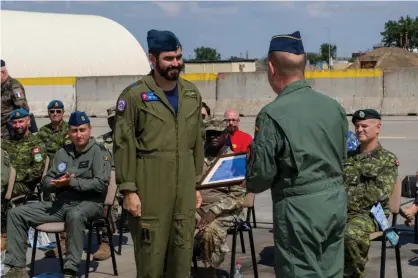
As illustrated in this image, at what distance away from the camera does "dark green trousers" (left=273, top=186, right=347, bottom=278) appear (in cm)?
380

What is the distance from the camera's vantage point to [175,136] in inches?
190

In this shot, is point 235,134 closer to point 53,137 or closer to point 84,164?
point 84,164

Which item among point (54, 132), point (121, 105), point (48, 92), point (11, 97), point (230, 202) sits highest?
point (121, 105)

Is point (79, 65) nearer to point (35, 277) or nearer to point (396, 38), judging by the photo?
point (35, 277)

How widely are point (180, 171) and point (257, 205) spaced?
16.6 ft

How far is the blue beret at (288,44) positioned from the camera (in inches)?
152

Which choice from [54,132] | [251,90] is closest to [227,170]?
[54,132]

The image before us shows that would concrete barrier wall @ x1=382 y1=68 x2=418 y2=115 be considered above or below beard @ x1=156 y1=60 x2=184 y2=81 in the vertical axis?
below

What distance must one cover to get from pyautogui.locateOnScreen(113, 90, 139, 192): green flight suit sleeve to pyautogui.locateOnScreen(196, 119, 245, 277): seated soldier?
145 centimetres

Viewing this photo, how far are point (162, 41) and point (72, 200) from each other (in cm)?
241

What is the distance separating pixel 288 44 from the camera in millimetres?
3857

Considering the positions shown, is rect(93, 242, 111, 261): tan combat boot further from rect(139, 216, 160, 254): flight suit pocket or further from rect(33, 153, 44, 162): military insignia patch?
rect(139, 216, 160, 254): flight suit pocket

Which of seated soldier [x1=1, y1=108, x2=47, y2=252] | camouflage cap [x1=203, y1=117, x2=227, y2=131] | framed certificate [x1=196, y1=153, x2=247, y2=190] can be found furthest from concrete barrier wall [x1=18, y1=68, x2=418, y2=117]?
framed certificate [x1=196, y1=153, x2=247, y2=190]

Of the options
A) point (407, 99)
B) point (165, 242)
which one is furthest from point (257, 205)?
point (407, 99)
